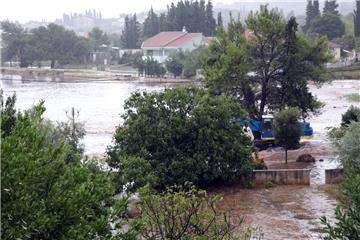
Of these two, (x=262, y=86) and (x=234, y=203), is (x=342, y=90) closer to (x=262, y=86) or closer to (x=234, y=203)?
(x=262, y=86)

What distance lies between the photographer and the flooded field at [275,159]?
19.8 m

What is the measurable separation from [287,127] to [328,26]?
2362 inches

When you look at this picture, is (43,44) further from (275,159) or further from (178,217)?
(178,217)

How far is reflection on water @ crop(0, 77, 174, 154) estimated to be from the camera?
136ft

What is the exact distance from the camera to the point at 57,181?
9.50 m

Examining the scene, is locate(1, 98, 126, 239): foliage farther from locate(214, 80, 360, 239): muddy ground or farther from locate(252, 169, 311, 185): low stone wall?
locate(252, 169, 311, 185): low stone wall

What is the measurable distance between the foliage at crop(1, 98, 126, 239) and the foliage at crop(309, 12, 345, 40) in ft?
248

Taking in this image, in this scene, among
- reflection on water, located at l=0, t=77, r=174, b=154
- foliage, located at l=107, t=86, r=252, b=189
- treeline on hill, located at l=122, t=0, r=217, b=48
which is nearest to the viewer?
foliage, located at l=107, t=86, r=252, b=189

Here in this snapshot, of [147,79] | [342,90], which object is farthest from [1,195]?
[147,79]

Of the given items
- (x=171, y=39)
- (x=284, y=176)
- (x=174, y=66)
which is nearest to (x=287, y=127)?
(x=284, y=176)

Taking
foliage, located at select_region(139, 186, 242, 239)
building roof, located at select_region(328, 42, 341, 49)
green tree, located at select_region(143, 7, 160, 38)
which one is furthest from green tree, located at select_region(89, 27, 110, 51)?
foliage, located at select_region(139, 186, 242, 239)

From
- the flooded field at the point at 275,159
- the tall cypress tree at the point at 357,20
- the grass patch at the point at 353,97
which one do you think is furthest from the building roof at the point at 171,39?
the grass patch at the point at 353,97

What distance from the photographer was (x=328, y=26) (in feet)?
279

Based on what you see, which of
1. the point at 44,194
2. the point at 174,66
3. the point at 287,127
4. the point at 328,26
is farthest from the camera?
the point at 328,26
